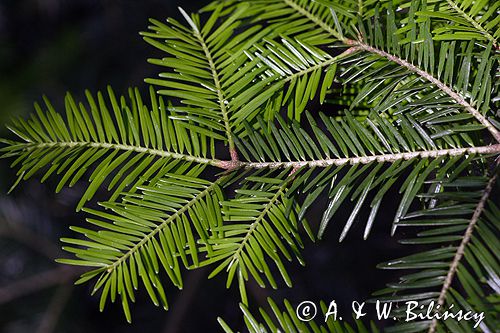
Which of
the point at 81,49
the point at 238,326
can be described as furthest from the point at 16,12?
the point at 238,326

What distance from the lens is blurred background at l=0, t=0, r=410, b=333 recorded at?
0.97 metres

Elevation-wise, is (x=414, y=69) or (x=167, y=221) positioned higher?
(x=414, y=69)

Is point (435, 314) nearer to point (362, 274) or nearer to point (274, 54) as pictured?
point (274, 54)

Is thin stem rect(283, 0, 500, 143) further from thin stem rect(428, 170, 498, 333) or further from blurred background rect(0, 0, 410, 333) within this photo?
blurred background rect(0, 0, 410, 333)

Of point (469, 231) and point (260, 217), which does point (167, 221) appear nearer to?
point (260, 217)

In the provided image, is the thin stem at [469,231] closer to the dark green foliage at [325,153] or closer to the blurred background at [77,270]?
the dark green foliage at [325,153]

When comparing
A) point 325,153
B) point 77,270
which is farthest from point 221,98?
point 77,270

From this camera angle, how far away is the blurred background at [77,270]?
3.17ft

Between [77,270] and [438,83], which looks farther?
[77,270]

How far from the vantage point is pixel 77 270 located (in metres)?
0.99

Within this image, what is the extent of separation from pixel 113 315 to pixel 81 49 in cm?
53

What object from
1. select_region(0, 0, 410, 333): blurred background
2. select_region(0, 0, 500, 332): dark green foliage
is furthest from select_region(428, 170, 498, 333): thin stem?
select_region(0, 0, 410, 333): blurred background

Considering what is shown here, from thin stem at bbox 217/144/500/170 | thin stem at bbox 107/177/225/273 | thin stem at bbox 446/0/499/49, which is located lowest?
thin stem at bbox 107/177/225/273

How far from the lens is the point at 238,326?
98 cm
